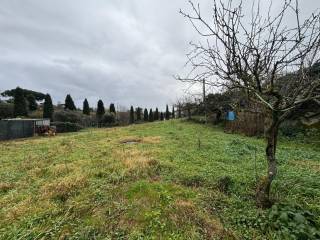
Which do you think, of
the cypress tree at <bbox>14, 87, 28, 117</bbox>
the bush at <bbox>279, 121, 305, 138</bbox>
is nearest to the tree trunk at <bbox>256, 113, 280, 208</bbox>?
the bush at <bbox>279, 121, 305, 138</bbox>

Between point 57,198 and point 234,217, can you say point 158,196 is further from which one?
point 57,198

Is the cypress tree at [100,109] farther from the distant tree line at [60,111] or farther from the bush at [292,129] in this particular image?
the bush at [292,129]

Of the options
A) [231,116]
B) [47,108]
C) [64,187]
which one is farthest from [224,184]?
[47,108]

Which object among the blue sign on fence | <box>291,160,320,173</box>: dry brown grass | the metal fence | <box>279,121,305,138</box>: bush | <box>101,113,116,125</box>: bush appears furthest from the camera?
<box>101,113,116,125</box>: bush

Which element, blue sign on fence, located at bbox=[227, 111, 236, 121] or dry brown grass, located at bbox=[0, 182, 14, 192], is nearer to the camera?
dry brown grass, located at bbox=[0, 182, 14, 192]

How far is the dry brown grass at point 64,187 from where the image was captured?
4.29 m

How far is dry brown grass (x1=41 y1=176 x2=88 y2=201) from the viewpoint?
14.1 feet

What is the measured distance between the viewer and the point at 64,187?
4.56m

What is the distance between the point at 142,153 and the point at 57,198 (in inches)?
123

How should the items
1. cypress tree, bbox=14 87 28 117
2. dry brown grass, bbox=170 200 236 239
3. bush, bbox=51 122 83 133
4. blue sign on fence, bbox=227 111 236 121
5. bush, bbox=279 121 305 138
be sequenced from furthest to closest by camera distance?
cypress tree, bbox=14 87 28 117 < bush, bbox=51 122 83 133 < blue sign on fence, bbox=227 111 236 121 < bush, bbox=279 121 305 138 < dry brown grass, bbox=170 200 236 239

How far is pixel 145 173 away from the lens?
5160mm

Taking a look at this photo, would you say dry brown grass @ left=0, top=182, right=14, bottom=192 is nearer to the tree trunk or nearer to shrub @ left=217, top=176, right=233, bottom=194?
shrub @ left=217, top=176, right=233, bottom=194

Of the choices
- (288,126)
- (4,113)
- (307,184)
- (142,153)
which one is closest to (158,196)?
(307,184)

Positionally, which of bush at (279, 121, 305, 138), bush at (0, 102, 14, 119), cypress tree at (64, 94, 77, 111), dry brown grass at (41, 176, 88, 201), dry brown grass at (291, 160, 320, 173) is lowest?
dry brown grass at (291, 160, 320, 173)
